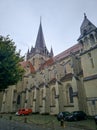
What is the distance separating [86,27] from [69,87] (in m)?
12.8

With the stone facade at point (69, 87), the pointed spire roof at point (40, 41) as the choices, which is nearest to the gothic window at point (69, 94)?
the stone facade at point (69, 87)

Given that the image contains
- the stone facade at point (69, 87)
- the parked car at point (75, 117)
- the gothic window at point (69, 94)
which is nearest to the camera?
the parked car at point (75, 117)

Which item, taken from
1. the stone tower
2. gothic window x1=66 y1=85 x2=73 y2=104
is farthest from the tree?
the stone tower

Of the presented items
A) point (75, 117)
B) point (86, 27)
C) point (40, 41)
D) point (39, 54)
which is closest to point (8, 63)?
point (75, 117)

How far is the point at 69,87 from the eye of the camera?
2612 cm

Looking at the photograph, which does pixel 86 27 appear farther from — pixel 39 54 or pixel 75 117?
pixel 39 54

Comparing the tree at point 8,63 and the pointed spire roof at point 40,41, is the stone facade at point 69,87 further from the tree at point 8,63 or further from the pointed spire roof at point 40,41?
the pointed spire roof at point 40,41

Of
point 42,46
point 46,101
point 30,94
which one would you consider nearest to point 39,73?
point 30,94

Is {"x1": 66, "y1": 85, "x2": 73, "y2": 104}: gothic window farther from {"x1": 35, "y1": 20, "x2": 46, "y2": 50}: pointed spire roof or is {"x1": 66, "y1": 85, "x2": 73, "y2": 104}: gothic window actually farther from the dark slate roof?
{"x1": 35, "y1": 20, "x2": 46, "y2": 50}: pointed spire roof

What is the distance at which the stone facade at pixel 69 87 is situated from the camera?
20750 millimetres

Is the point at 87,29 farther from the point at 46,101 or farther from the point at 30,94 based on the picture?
the point at 30,94

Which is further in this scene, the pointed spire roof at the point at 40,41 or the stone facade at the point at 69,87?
the pointed spire roof at the point at 40,41

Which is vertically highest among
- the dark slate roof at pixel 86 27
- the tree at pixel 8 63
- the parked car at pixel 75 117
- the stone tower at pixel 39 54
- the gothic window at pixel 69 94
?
the stone tower at pixel 39 54

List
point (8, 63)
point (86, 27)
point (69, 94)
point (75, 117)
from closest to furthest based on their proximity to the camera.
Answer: point (8, 63) < point (75, 117) < point (86, 27) < point (69, 94)
